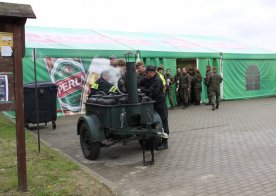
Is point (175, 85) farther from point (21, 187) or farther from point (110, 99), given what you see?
point (21, 187)

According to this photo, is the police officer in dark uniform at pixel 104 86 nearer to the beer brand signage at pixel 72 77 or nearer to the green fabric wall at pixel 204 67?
the beer brand signage at pixel 72 77

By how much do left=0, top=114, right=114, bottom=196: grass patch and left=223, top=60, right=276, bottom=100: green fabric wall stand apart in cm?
1274

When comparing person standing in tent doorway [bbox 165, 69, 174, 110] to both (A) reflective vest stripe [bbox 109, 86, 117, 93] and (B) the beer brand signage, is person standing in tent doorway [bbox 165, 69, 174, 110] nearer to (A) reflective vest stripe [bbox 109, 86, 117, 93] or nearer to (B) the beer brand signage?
(B) the beer brand signage

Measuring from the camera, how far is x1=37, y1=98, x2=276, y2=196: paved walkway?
201 inches

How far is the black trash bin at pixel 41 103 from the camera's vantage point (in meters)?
10.2

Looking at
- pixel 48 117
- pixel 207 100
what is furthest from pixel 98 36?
pixel 48 117

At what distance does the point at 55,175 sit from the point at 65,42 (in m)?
9.67

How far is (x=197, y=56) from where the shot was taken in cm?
1723

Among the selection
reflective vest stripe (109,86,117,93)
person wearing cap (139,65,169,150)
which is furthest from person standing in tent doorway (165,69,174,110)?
reflective vest stripe (109,86,117,93)

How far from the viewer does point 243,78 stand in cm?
1931

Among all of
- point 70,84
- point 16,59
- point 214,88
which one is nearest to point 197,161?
point 16,59

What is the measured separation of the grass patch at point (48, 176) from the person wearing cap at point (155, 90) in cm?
203

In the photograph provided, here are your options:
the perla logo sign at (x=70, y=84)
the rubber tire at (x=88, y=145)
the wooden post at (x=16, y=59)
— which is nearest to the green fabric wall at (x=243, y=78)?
the perla logo sign at (x=70, y=84)

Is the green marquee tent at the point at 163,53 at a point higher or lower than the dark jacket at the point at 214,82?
higher
